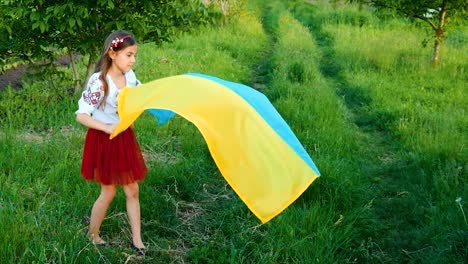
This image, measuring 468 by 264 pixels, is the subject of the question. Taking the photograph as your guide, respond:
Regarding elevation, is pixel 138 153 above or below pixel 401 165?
above

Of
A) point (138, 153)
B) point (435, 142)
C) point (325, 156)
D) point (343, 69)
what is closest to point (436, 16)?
point (343, 69)

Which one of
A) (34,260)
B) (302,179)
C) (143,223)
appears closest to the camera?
(302,179)

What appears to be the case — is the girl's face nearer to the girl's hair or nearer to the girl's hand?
the girl's hair

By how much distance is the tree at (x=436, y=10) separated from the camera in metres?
10.0

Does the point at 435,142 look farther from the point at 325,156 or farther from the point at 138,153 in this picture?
the point at 138,153

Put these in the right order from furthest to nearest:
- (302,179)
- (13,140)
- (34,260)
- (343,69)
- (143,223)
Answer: (343,69)
(13,140)
(143,223)
(34,260)
(302,179)

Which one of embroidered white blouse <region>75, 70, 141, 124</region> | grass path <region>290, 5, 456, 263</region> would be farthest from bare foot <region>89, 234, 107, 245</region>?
grass path <region>290, 5, 456, 263</region>

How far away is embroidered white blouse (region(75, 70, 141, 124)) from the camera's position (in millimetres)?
3320

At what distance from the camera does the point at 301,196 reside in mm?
4371

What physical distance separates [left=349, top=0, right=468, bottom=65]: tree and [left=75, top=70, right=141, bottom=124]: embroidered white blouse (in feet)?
25.7

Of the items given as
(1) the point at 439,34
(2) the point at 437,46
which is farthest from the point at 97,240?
(1) the point at 439,34

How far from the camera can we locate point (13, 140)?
5.26 m

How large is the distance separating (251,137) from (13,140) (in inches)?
130

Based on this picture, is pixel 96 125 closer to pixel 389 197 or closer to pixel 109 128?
pixel 109 128
